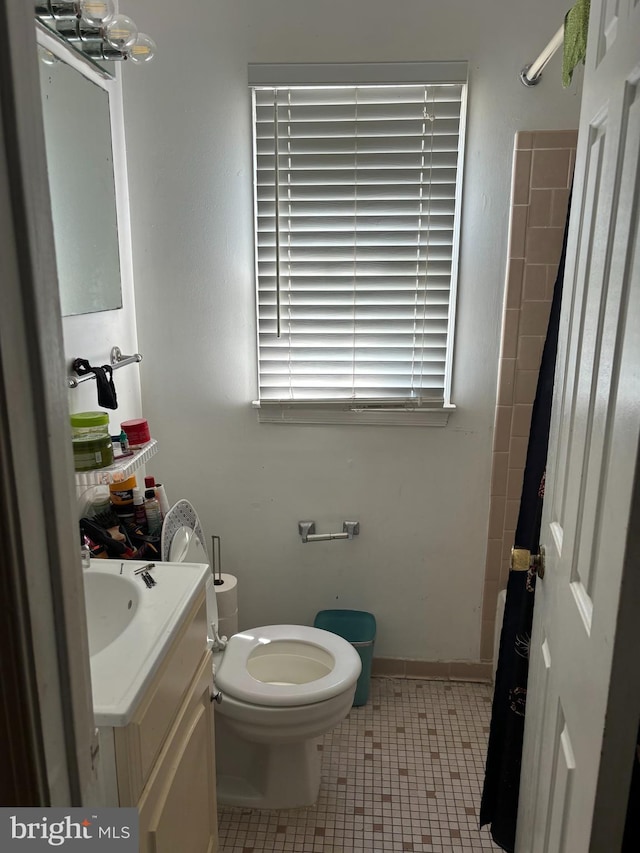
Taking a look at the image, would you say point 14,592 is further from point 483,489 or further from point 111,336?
point 483,489

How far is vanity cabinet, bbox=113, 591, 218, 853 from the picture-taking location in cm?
107

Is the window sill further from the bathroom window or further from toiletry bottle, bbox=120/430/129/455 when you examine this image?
toiletry bottle, bbox=120/430/129/455

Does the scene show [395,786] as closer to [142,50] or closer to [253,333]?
[253,333]

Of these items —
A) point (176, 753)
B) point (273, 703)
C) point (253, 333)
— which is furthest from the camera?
point (253, 333)

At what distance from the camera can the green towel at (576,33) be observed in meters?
1.32

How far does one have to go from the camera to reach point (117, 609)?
140cm

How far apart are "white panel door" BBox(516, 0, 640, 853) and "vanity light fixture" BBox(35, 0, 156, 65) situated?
1111mm

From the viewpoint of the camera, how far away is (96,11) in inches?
59.7

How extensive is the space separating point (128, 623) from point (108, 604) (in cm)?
14

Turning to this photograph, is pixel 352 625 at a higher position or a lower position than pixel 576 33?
lower

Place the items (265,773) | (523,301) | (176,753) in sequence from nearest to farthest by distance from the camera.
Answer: (176,753) → (265,773) → (523,301)

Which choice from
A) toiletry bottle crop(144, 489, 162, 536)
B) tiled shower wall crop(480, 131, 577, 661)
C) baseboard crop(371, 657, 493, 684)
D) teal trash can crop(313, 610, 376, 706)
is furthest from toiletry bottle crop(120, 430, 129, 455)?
baseboard crop(371, 657, 493, 684)

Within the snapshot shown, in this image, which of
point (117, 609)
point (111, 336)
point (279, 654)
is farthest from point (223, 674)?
point (111, 336)

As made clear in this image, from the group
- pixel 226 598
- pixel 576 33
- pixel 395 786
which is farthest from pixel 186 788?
pixel 576 33
